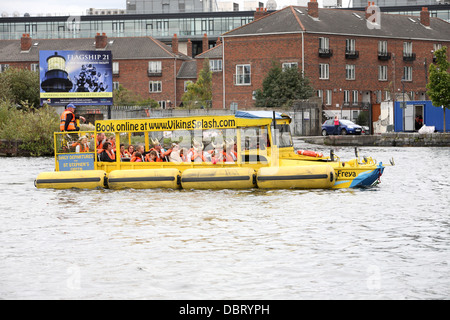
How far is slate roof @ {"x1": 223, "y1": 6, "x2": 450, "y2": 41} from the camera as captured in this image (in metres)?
73.1

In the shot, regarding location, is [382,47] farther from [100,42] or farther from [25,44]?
[25,44]

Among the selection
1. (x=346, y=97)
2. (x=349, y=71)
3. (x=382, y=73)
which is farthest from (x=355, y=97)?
(x=382, y=73)

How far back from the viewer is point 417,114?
6075 centimetres

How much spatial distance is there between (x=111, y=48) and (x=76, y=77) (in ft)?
124

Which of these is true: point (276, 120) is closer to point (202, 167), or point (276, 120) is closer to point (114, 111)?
point (202, 167)

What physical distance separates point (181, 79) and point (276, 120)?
6980 centimetres

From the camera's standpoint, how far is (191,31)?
110 meters

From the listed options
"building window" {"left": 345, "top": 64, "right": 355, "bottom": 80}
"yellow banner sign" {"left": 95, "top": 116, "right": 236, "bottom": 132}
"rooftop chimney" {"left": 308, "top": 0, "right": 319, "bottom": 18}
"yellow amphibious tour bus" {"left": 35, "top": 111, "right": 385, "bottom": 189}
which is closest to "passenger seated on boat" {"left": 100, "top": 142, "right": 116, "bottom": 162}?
"yellow amphibious tour bus" {"left": 35, "top": 111, "right": 385, "bottom": 189}

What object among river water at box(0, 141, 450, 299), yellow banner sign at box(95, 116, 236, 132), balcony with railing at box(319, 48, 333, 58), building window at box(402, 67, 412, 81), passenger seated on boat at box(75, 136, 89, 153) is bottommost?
river water at box(0, 141, 450, 299)

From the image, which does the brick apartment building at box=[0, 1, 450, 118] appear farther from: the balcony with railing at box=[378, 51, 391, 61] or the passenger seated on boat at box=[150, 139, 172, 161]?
the passenger seated on boat at box=[150, 139, 172, 161]

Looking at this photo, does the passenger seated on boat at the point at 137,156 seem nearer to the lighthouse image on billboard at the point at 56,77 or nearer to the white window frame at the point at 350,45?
the lighthouse image on billboard at the point at 56,77

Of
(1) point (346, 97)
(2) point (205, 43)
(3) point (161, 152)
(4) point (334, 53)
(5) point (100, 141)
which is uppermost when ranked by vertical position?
(2) point (205, 43)

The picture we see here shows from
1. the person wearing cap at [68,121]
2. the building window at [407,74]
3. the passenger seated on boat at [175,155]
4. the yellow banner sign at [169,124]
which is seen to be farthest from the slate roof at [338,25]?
the passenger seated on boat at [175,155]

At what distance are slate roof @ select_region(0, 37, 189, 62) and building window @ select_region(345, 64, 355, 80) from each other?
25.2 m
